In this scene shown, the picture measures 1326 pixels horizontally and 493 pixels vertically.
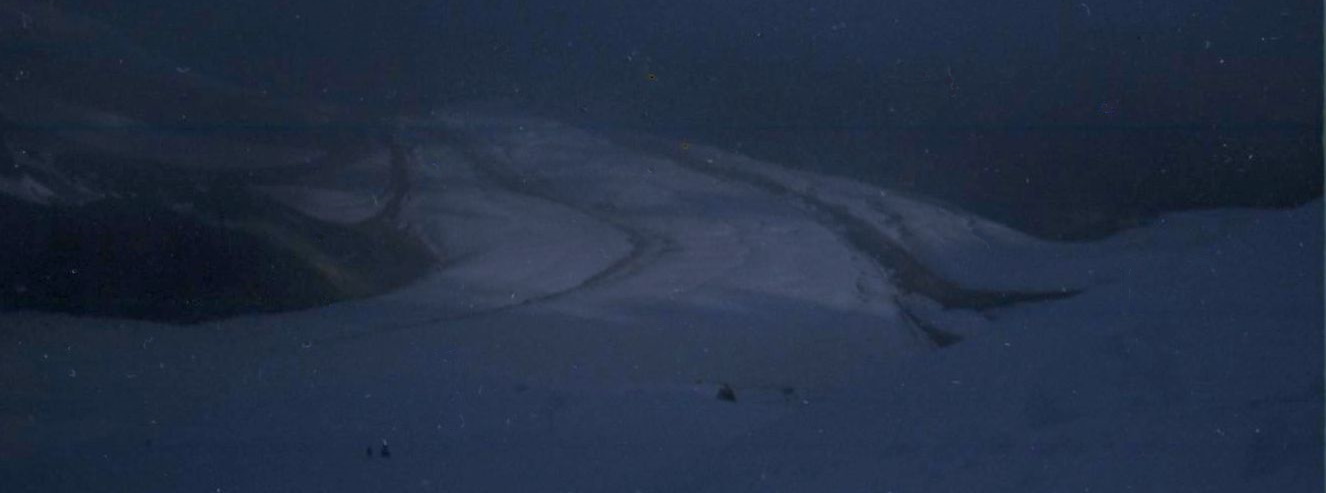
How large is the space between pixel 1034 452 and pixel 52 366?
2.45 metres

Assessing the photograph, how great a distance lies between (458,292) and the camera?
2.78 meters

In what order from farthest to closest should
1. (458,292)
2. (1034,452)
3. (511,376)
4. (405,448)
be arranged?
(458,292), (511,376), (405,448), (1034,452)

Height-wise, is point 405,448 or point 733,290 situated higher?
point 733,290

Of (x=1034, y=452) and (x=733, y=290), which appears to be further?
(x=733, y=290)

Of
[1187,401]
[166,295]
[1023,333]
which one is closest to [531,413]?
[166,295]

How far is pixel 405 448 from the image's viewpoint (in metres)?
2.43

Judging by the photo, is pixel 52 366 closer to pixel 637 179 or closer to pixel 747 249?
pixel 637 179

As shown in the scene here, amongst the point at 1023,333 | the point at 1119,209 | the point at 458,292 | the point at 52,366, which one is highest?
the point at 1119,209

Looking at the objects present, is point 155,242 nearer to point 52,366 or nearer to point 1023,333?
point 52,366

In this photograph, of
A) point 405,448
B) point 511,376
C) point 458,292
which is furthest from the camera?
point 458,292

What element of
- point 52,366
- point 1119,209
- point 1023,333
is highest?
point 1119,209

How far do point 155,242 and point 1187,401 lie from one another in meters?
2.63

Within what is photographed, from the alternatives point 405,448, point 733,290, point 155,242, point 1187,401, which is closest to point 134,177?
point 155,242

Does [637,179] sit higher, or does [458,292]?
[637,179]
